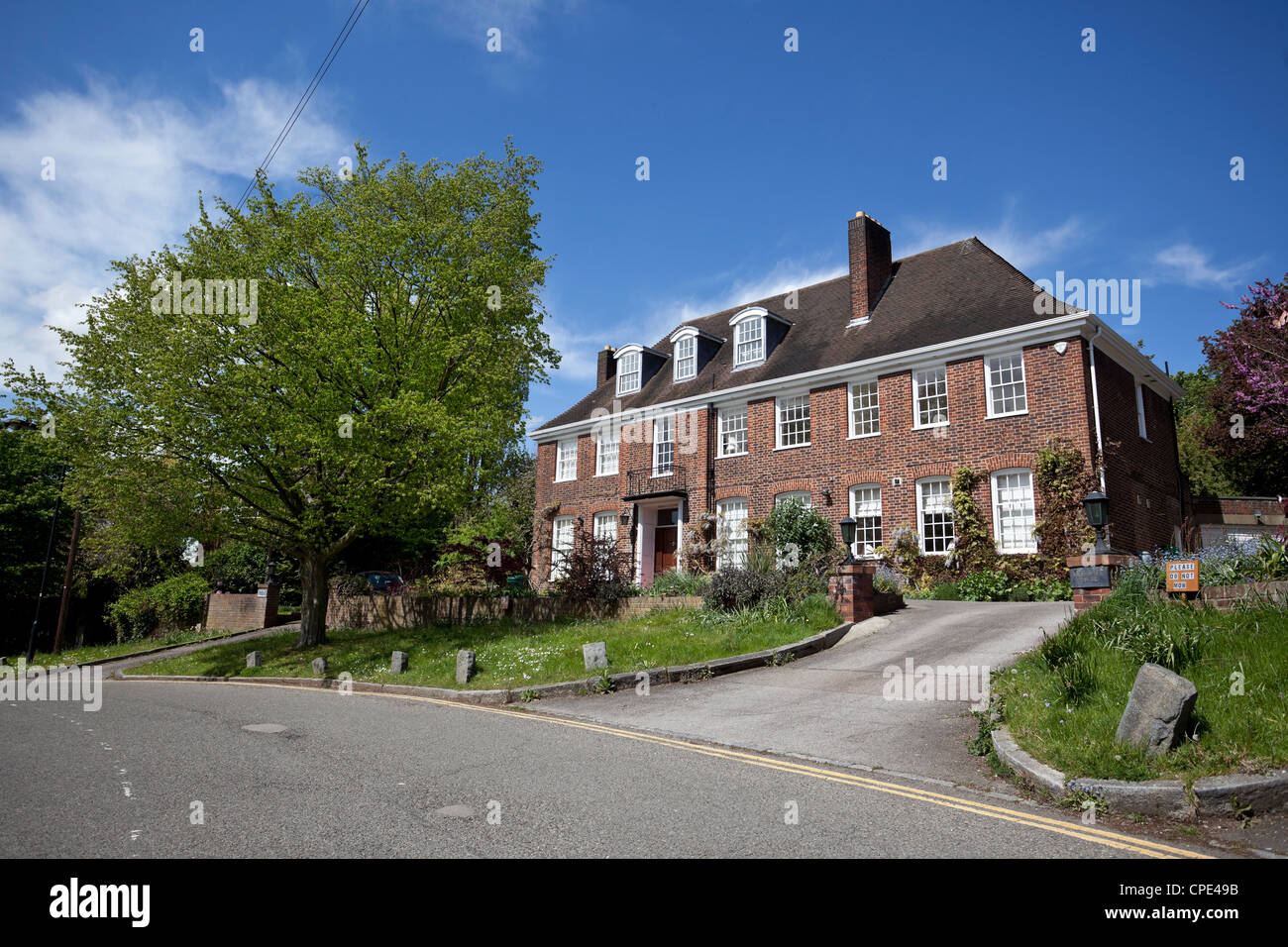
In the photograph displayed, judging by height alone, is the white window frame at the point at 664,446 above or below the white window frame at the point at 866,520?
above

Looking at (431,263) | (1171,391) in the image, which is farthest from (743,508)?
(1171,391)

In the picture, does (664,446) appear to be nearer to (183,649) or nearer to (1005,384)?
(1005,384)

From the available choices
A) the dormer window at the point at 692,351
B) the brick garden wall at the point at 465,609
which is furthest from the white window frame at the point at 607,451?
the brick garden wall at the point at 465,609

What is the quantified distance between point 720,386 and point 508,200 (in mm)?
8723

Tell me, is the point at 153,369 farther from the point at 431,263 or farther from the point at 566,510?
the point at 566,510

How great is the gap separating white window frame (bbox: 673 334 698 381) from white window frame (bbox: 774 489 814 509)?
6.10 metres

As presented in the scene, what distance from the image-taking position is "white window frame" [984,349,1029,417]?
724 inches

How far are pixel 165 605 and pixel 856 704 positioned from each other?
1141 inches

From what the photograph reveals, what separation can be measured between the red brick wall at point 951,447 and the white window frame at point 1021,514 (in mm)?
176

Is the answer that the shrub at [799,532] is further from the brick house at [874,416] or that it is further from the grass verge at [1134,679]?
the grass verge at [1134,679]

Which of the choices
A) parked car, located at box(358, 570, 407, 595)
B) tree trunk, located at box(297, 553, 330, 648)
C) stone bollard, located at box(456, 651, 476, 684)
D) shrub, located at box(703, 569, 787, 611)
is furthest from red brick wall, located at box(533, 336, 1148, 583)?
stone bollard, located at box(456, 651, 476, 684)

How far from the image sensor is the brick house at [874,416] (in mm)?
18156

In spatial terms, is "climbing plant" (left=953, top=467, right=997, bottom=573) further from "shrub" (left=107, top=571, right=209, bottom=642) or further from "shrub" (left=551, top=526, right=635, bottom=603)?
"shrub" (left=107, top=571, right=209, bottom=642)

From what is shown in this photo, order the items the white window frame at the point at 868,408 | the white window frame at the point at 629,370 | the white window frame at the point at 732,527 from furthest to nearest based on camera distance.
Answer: the white window frame at the point at 629,370 < the white window frame at the point at 732,527 < the white window frame at the point at 868,408
